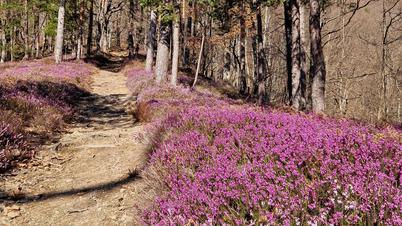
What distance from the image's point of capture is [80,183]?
19.4 feet

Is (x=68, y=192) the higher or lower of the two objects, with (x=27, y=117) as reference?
lower

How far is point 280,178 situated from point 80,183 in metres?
3.95

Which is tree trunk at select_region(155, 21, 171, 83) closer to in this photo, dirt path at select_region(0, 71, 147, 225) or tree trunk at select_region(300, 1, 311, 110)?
tree trunk at select_region(300, 1, 311, 110)

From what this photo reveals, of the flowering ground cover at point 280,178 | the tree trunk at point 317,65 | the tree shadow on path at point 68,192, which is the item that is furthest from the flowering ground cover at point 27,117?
the tree trunk at point 317,65

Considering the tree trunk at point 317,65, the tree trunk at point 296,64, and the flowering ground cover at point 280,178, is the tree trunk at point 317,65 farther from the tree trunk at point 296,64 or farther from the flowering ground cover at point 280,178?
the flowering ground cover at point 280,178

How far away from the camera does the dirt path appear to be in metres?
4.66

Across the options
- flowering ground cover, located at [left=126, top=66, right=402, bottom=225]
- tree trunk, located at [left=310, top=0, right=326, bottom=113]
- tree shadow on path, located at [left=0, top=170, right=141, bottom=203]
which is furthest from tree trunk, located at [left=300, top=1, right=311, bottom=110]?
tree shadow on path, located at [left=0, top=170, right=141, bottom=203]

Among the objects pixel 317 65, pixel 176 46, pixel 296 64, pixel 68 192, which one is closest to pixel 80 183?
pixel 68 192

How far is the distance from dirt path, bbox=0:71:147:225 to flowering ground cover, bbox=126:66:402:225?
928 millimetres

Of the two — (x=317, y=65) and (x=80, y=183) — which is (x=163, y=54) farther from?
(x=80, y=183)

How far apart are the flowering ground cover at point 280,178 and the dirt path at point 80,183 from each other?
93cm

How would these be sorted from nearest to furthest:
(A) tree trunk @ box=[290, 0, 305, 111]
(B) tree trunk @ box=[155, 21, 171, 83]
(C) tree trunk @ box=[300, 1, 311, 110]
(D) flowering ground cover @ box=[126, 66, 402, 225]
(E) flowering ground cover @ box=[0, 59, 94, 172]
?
(D) flowering ground cover @ box=[126, 66, 402, 225]
(E) flowering ground cover @ box=[0, 59, 94, 172]
(C) tree trunk @ box=[300, 1, 311, 110]
(A) tree trunk @ box=[290, 0, 305, 111]
(B) tree trunk @ box=[155, 21, 171, 83]

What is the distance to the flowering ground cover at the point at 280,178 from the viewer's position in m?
2.66

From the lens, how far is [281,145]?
421cm
